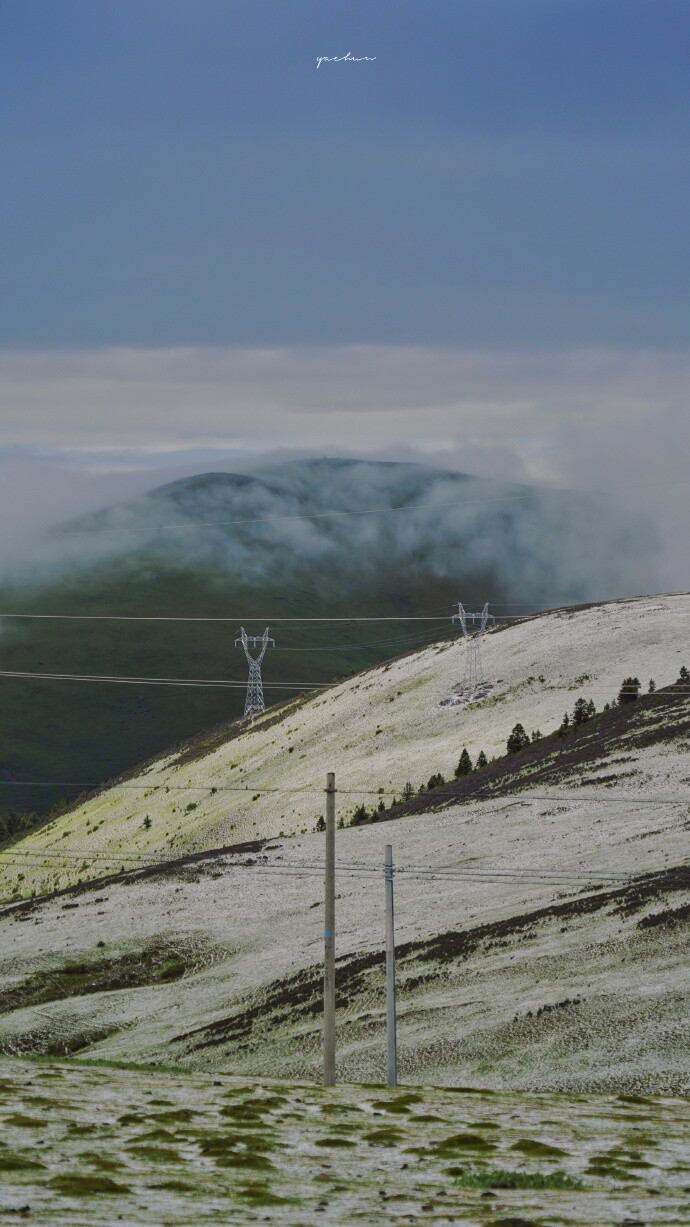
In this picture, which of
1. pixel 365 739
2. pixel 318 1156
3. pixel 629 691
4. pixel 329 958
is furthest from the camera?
pixel 365 739

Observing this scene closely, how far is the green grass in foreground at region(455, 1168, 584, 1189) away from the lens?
69.5 feet

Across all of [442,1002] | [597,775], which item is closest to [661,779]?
[597,775]

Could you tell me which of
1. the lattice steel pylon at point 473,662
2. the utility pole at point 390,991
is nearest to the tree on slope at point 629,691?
the lattice steel pylon at point 473,662

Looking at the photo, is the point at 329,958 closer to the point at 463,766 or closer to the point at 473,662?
the point at 463,766

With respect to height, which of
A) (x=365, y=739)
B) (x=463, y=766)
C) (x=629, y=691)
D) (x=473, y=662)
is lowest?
(x=463, y=766)

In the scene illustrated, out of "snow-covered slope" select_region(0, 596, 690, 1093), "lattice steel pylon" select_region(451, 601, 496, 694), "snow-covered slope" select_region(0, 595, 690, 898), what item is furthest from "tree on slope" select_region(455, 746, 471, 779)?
"lattice steel pylon" select_region(451, 601, 496, 694)

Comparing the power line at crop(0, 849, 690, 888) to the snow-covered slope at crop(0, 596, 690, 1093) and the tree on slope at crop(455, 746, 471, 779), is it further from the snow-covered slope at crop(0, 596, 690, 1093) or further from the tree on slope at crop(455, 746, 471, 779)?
the tree on slope at crop(455, 746, 471, 779)

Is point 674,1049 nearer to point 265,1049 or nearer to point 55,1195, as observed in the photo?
point 265,1049

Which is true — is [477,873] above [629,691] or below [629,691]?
below

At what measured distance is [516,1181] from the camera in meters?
21.4

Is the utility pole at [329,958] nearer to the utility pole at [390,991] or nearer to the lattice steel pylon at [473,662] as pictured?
the utility pole at [390,991]

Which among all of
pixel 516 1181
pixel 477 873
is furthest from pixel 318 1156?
pixel 477 873

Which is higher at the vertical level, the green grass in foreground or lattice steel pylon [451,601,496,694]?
lattice steel pylon [451,601,496,694]

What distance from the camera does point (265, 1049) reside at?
188ft
